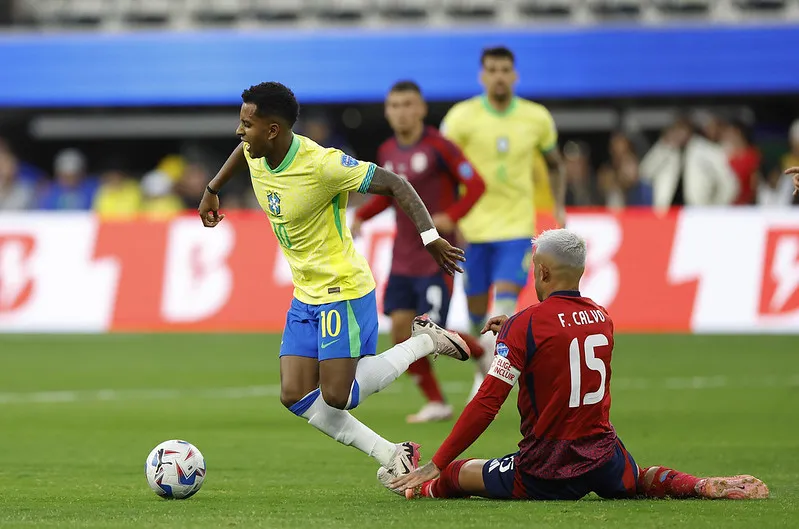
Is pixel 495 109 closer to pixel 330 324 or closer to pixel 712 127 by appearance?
pixel 330 324

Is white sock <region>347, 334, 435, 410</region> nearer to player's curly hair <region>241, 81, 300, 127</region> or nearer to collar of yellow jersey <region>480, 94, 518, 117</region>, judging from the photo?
player's curly hair <region>241, 81, 300, 127</region>

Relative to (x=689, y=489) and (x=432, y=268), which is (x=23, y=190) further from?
(x=689, y=489)

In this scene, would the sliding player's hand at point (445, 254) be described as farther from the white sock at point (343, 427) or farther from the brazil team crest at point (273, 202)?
the white sock at point (343, 427)

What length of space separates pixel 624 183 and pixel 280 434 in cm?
1173

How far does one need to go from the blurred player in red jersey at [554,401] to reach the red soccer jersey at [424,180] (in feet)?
13.8

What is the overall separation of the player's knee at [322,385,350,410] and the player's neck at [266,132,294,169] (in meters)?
1.15

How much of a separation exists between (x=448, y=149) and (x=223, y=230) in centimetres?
824

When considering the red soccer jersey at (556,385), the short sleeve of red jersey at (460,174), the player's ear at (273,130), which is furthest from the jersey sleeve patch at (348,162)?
the short sleeve of red jersey at (460,174)

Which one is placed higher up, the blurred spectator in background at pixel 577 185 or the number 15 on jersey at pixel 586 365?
the blurred spectator in background at pixel 577 185

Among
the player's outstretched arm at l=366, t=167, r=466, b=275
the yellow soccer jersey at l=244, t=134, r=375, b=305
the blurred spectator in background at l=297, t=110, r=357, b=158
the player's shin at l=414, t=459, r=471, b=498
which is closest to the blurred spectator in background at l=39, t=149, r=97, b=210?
the blurred spectator in background at l=297, t=110, r=357, b=158

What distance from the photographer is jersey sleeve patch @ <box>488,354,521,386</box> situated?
6.46 metres

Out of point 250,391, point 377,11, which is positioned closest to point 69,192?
point 377,11

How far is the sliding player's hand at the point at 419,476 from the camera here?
653cm

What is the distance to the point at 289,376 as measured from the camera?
24.6 ft
